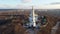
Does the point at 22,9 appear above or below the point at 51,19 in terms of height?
above

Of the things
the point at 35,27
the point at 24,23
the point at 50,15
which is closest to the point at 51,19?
the point at 50,15

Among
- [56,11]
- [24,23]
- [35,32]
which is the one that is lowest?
[35,32]

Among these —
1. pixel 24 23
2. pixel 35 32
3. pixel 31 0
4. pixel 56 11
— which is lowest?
pixel 35 32

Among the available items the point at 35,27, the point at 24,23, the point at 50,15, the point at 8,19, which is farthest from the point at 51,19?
the point at 8,19

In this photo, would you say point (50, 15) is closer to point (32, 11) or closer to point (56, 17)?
point (56, 17)

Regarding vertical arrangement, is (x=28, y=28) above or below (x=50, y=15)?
below

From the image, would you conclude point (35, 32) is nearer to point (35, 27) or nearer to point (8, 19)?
point (35, 27)
